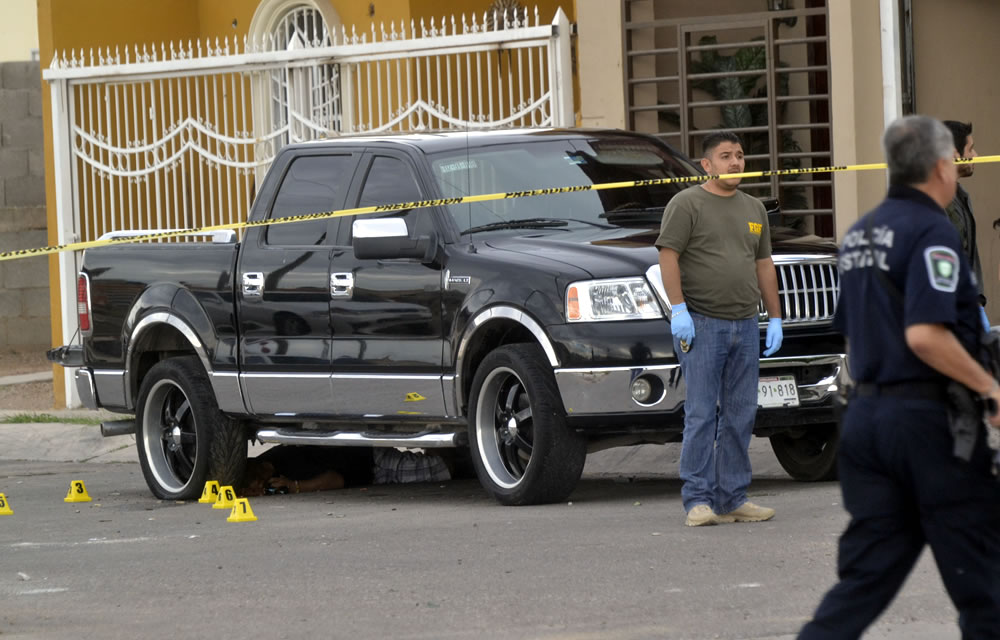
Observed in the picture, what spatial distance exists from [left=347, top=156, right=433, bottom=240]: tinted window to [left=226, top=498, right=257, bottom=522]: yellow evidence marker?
5.57ft

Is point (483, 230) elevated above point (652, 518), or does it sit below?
above

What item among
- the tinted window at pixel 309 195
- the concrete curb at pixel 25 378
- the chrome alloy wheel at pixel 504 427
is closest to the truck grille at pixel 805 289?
the chrome alloy wheel at pixel 504 427

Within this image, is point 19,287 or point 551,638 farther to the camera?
point 19,287

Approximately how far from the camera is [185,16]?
20.2 metres

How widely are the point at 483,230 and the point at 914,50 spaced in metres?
5.57

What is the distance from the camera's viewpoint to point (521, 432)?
9266 millimetres

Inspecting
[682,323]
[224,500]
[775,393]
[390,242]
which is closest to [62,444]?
[224,500]

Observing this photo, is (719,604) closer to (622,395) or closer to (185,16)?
Answer: (622,395)

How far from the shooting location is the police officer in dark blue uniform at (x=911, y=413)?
461cm

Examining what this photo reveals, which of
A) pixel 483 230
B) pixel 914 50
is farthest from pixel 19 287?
pixel 483 230

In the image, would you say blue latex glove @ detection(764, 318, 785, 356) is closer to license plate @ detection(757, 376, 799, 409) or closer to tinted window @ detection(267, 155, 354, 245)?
license plate @ detection(757, 376, 799, 409)

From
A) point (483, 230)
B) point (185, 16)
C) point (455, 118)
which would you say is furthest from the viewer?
point (185, 16)

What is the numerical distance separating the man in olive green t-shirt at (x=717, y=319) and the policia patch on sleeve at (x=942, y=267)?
3.49 metres

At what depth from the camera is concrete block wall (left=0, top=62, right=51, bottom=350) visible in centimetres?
2247
